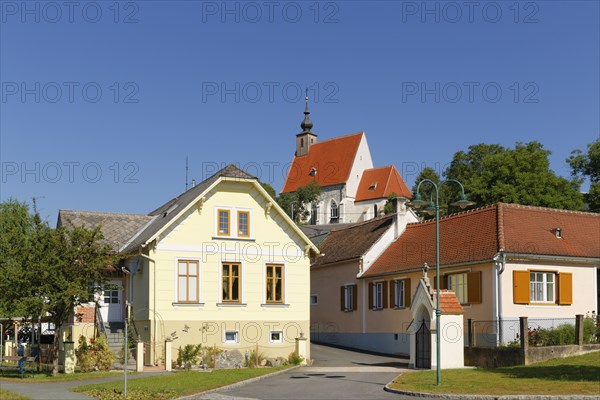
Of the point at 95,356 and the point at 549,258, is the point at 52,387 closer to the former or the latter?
the point at 95,356

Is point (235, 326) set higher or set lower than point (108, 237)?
lower

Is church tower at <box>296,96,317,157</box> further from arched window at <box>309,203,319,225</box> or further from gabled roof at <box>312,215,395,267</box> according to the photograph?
gabled roof at <box>312,215,395,267</box>

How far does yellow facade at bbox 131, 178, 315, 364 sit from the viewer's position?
1334 inches

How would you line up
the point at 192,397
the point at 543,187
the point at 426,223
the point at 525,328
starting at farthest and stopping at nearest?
the point at 543,187, the point at 426,223, the point at 525,328, the point at 192,397

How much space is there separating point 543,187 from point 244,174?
1070 inches

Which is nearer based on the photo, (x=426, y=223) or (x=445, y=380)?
(x=445, y=380)

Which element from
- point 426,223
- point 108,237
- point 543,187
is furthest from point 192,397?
point 543,187

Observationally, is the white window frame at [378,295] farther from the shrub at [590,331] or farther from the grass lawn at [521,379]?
the grass lawn at [521,379]

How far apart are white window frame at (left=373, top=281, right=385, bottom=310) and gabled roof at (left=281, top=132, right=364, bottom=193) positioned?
67.5m

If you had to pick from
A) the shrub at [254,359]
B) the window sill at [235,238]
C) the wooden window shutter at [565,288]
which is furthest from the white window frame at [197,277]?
the wooden window shutter at [565,288]

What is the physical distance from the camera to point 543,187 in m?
55.2

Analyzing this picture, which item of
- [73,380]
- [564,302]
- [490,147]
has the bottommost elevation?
[73,380]

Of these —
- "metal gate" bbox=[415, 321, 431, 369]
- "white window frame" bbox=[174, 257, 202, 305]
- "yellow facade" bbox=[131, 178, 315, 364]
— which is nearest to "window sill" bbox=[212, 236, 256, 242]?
"yellow facade" bbox=[131, 178, 315, 364]

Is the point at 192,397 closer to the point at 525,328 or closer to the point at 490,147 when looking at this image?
the point at 525,328
